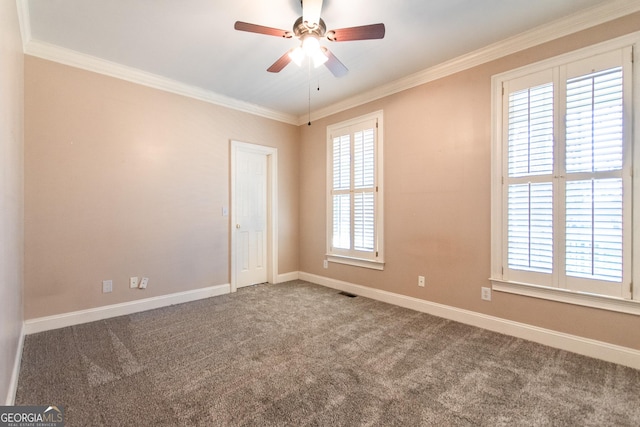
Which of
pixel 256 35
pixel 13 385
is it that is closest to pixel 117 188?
pixel 13 385

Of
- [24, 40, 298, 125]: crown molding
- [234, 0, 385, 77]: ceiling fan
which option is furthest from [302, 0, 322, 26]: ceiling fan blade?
[24, 40, 298, 125]: crown molding

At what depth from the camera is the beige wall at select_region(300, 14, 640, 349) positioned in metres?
2.40

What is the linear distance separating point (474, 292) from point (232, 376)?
2.43 m

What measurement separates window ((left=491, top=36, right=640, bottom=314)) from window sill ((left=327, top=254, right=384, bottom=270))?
1386 mm

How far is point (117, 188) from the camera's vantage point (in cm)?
318

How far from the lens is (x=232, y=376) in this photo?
2.03 m

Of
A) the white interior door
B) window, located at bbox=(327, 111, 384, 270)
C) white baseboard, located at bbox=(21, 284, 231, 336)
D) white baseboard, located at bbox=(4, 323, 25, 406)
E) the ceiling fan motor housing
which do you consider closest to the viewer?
white baseboard, located at bbox=(4, 323, 25, 406)

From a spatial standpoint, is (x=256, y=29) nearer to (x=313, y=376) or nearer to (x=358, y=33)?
(x=358, y=33)

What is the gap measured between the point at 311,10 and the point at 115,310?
3.52 m

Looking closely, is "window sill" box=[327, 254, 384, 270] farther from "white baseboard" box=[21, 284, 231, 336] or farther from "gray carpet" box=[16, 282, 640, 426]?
"white baseboard" box=[21, 284, 231, 336]

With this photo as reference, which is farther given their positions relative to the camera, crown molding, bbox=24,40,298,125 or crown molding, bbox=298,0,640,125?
crown molding, bbox=24,40,298,125

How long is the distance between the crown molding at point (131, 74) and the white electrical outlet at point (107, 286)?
227cm

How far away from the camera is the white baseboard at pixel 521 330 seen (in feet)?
7.17

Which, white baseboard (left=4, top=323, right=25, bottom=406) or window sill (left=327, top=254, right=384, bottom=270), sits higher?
window sill (left=327, top=254, right=384, bottom=270)
